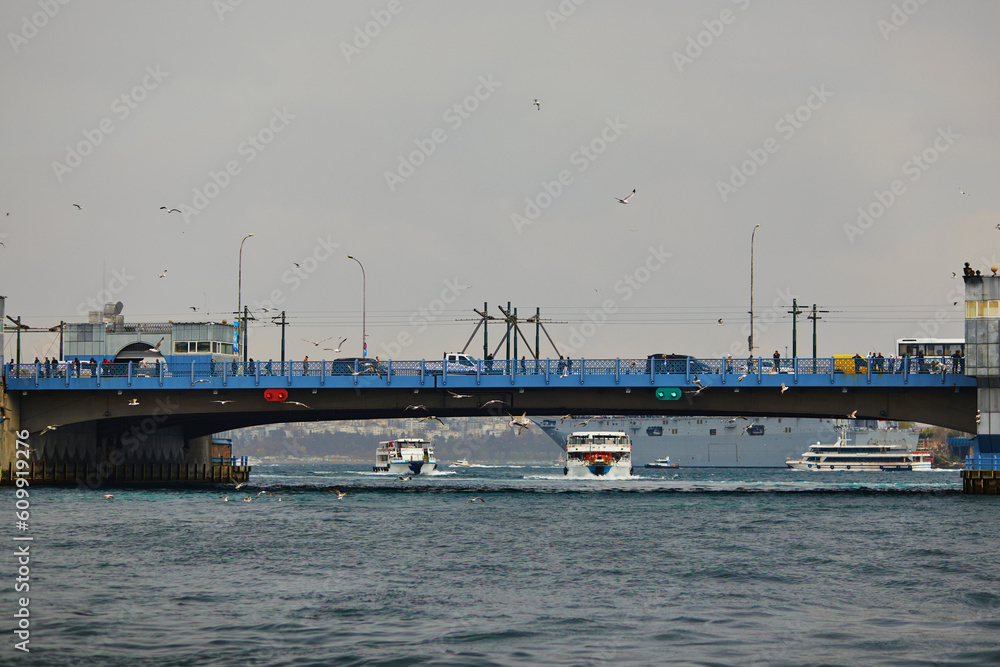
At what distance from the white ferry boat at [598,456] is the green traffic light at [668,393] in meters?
54.0

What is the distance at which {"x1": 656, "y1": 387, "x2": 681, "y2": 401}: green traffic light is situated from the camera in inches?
3270

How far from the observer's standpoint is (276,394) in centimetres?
8775

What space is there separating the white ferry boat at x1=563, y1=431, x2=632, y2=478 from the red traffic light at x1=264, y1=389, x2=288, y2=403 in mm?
56597

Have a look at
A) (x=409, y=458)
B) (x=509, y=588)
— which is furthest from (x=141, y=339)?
(x=509, y=588)

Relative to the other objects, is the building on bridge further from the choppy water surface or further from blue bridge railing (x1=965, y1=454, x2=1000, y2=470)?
blue bridge railing (x1=965, y1=454, x2=1000, y2=470)

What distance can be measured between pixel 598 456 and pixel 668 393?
5559cm

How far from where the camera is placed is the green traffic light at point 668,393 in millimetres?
83062

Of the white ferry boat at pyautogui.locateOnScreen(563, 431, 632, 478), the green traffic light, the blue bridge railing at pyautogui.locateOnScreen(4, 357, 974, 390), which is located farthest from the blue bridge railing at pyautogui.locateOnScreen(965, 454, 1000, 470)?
the white ferry boat at pyautogui.locateOnScreen(563, 431, 632, 478)

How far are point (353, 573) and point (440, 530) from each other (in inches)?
658

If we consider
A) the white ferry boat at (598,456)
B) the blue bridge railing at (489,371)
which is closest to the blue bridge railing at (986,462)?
the blue bridge railing at (489,371)

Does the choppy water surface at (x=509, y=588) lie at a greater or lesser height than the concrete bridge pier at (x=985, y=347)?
lesser

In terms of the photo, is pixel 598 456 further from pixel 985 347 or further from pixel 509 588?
pixel 509 588

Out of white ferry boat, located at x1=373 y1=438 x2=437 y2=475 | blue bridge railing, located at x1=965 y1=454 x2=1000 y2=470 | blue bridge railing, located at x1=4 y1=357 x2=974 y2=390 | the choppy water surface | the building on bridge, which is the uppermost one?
the building on bridge

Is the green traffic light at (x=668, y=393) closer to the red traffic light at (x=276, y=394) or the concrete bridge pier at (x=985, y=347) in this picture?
the concrete bridge pier at (x=985, y=347)
